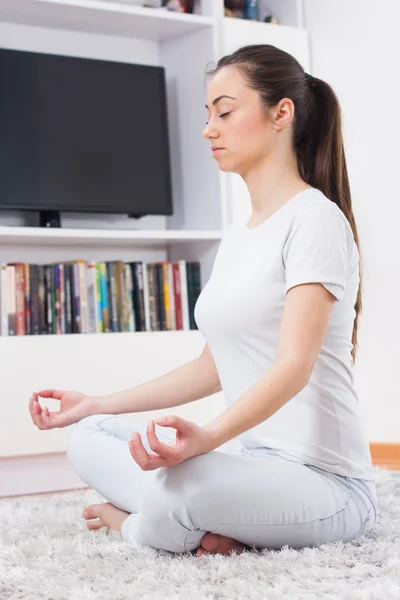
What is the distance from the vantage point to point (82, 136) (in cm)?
304

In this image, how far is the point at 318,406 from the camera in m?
1.46

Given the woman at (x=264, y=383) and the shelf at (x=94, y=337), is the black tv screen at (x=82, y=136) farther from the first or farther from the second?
the woman at (x=264, y=383)

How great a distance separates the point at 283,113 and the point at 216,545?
746 mm

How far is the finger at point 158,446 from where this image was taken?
1.22m

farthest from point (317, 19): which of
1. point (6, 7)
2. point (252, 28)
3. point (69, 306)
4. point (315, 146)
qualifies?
point (315, 146)

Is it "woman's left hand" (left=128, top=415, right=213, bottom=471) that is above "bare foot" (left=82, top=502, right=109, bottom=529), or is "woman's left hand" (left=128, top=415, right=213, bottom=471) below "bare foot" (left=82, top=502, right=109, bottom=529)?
above

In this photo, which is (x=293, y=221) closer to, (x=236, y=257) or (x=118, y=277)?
(x=236, y=257)

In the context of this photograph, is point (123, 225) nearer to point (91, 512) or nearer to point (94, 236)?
point (94, 236)

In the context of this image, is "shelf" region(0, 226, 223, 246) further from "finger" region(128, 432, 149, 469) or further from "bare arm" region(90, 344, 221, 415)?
"finger" region(128, 432, 149, 469)

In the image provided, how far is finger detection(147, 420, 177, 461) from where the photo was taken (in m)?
1.22

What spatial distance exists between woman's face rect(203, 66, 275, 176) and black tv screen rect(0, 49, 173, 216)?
146 cm

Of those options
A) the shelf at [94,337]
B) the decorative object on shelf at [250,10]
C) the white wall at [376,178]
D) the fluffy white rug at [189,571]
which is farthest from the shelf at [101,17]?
the fluffy white rug at [189,571]

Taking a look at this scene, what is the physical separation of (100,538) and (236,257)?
56 centimetres

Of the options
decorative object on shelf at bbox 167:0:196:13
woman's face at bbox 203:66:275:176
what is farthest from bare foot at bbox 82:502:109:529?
decorative object on shelf at bbox 167:0:196:13
